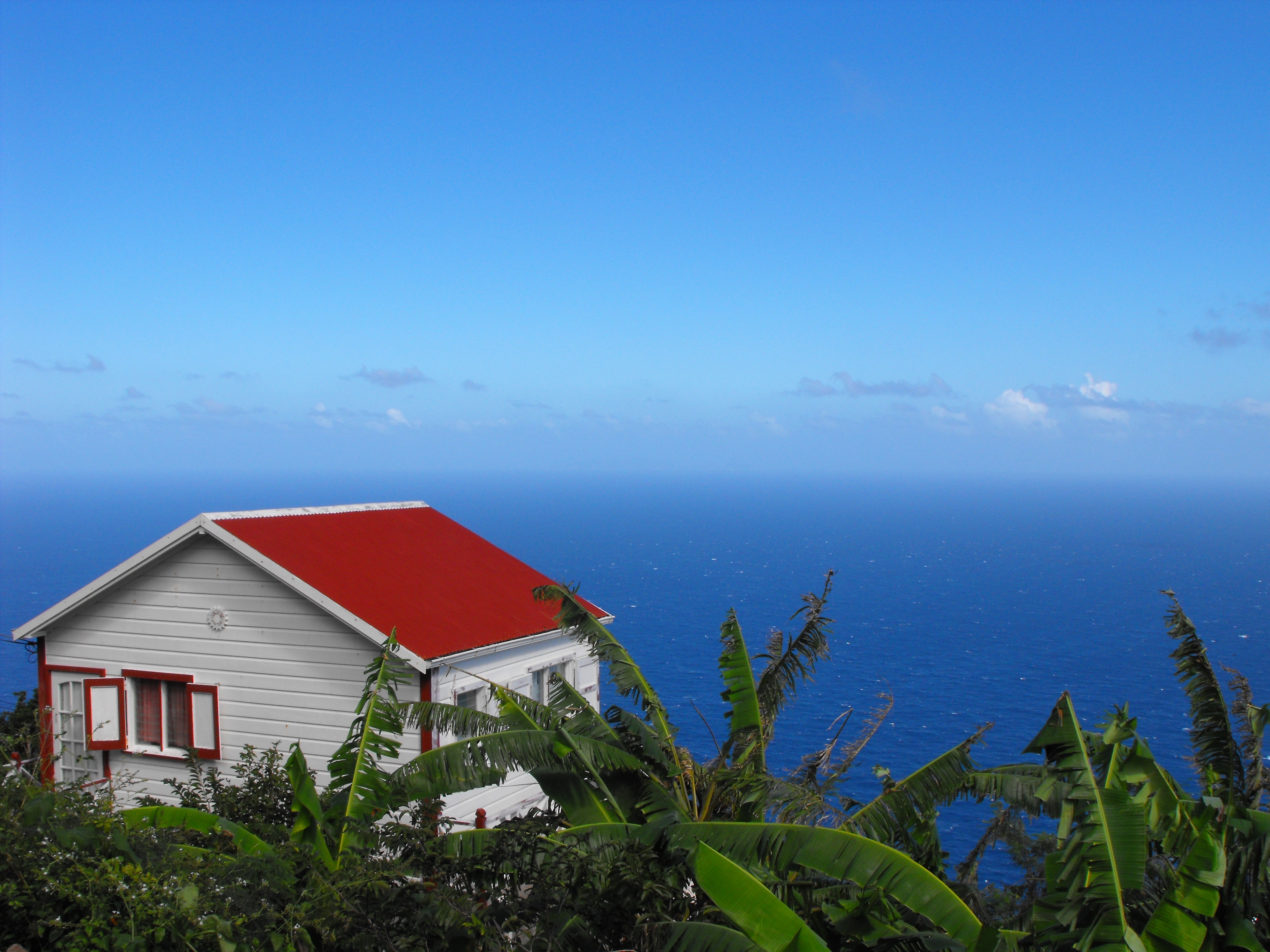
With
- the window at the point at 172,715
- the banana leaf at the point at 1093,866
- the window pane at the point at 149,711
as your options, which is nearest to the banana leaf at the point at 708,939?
the banana leaf at the point at 1093,866

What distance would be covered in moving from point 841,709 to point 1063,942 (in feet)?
178

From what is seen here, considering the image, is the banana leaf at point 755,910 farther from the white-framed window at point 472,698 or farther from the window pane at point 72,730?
the window pane at point 72,730

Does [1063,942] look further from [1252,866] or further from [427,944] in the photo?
[427,944]

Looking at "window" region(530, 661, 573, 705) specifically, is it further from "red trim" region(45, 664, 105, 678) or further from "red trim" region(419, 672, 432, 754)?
"red trim" region(45, 664, 105, 678)

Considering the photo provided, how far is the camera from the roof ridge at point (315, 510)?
1788 cm

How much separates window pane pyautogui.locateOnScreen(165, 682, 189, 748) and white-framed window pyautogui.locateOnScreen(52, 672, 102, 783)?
1.50 metres

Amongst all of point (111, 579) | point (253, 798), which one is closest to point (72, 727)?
point (111, 579)

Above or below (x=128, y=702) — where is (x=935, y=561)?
below

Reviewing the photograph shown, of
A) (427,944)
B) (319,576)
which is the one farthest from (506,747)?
(319,576)

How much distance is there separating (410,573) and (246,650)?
3534mm

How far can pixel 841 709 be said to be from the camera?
61.0 metres

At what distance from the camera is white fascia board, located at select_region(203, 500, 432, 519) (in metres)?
18.0

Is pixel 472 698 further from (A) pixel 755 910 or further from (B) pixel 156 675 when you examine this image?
(A) pixel 755 910

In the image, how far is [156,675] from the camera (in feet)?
58.0
